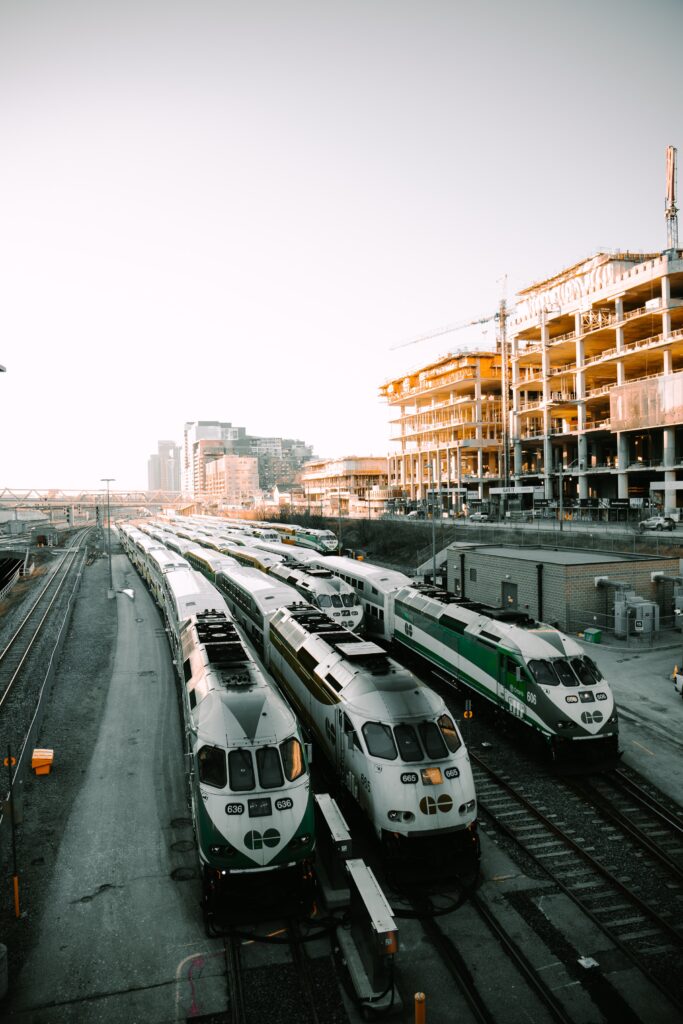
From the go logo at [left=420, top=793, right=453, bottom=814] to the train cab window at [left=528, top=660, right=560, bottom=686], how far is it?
238 inches

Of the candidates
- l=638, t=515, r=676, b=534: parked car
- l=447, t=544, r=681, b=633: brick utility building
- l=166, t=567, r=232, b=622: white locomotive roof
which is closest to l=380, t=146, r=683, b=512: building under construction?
l=638, t=515, r=676, b=534: parked car

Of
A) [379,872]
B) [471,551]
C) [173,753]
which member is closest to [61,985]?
[379,872]

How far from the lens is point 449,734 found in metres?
13.7

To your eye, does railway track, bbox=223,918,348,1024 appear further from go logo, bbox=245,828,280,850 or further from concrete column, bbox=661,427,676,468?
concrete column, bbox=661,427,676,468

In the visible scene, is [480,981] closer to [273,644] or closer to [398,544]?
[273,644]

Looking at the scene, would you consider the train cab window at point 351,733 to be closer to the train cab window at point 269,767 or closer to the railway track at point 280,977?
the train cab window at point 269,767

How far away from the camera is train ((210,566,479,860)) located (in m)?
12.6

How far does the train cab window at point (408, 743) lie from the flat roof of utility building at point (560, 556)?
20497mm

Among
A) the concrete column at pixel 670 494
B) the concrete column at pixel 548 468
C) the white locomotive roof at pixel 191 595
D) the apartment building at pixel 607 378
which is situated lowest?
the white locomotive roof at pixel 191 595

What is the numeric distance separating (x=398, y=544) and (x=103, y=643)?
39789 millimetres

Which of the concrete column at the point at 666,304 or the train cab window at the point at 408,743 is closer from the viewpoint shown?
the train cab window at the point at 408,743

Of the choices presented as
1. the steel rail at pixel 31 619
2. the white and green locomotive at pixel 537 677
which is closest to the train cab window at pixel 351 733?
the white and green locomotive at pixel 537 677

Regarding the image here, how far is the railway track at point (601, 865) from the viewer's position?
11.2 metres

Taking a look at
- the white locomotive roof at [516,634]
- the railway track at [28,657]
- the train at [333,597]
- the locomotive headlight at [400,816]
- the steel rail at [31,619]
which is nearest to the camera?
the locomotive headlight at [400,816]
